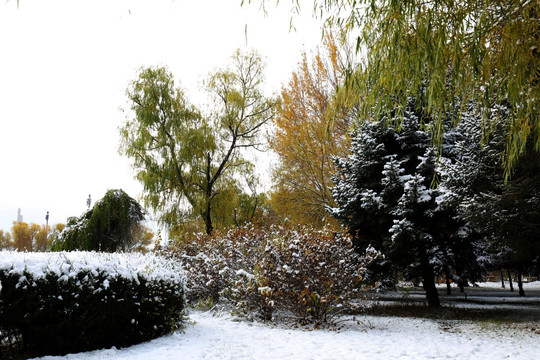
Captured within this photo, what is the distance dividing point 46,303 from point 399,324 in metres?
6.24

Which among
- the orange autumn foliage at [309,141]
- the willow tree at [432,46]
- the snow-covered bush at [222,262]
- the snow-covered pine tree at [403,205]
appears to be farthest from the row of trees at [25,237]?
the willow tree at [432,46]

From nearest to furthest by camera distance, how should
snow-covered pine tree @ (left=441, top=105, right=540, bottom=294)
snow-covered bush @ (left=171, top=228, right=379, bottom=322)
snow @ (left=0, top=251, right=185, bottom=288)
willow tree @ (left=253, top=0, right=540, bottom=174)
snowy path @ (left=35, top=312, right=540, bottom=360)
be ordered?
1. willow tree @ (left=253, top=0, right=540, bottom=174)
2. snow @ (left=0, top=251, right=185, bottom=288)
3. snowy path @ (left=35, top=312, right=540, bottom=360)
4. snow-covered pine tree @ (left=441, top=105, right=540, bottom=294)
5. snow-covered bush @ (left=171, top=228, right=379, bottom=322)

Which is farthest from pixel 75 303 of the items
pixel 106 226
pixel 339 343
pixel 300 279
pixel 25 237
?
pixel 25 237

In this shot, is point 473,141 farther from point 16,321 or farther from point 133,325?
point 16,321

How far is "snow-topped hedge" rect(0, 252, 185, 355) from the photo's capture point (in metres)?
4.41

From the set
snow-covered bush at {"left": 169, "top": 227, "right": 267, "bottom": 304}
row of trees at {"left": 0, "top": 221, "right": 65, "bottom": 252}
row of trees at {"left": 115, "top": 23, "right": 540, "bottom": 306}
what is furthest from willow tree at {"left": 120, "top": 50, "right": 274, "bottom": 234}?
row of trees at {"left": 0, "top": 221, "right": 65, "bottom": 252}

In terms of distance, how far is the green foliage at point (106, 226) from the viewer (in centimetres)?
1465

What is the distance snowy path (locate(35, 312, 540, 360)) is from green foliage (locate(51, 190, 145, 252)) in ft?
29.8

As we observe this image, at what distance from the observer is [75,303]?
4.73 m

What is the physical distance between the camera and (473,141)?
8656 mm

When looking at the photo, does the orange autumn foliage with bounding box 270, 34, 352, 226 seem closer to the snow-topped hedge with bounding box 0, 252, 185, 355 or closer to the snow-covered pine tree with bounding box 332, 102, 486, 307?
the snow-covered pine tree with bounding box 332, 102, 486, 307

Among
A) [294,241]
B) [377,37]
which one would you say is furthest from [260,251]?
[377,37]

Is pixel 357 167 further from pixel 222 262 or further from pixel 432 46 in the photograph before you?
pixel 432 46

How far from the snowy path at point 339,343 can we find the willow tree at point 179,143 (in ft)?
30.6
